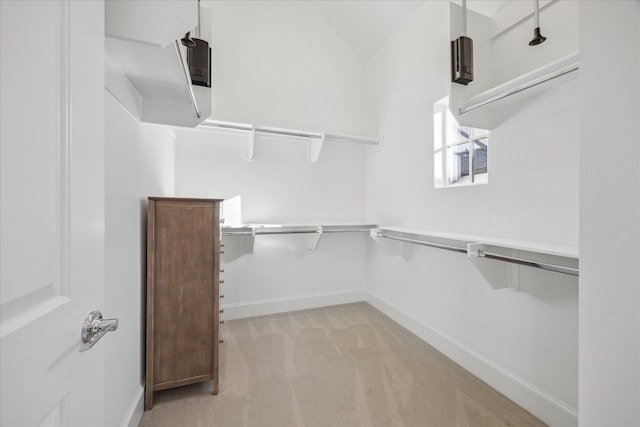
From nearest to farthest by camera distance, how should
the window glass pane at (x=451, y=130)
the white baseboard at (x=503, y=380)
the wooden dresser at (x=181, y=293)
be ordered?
the white baseboard at (x=503, y=380) → the wooden dresser at (x=181, y=293) → the window glass pane at (x=451, y=130)

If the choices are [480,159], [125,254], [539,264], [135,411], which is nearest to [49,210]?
[125,254]

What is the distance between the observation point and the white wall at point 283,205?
279cm

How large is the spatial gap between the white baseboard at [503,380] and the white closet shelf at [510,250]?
2.55ft

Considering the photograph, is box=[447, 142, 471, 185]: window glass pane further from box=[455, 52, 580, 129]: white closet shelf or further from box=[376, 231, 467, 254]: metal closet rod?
box=[376, 231, 467, 254]: metal closet rod

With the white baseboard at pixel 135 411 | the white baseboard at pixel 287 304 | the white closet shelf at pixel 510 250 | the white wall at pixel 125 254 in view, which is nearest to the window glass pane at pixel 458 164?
the white closet shelf at pixel 510 250

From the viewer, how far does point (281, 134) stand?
2.74 meters

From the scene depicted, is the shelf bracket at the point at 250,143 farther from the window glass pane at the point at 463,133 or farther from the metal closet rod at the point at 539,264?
the metal closet rod at the point at 539,264

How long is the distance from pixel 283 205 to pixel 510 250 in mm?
2165

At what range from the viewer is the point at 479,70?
176 centimetres

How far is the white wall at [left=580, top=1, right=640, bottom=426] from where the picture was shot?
58cm

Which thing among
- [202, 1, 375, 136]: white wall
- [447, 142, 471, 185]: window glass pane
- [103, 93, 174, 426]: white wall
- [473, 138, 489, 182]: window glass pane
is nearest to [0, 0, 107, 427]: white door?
[103, 93, 174, 426]: white wall

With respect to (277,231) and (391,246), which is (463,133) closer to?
(391,246)

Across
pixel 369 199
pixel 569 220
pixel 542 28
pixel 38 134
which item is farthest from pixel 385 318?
pixel 38 134

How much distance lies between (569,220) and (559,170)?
273 millimetres
